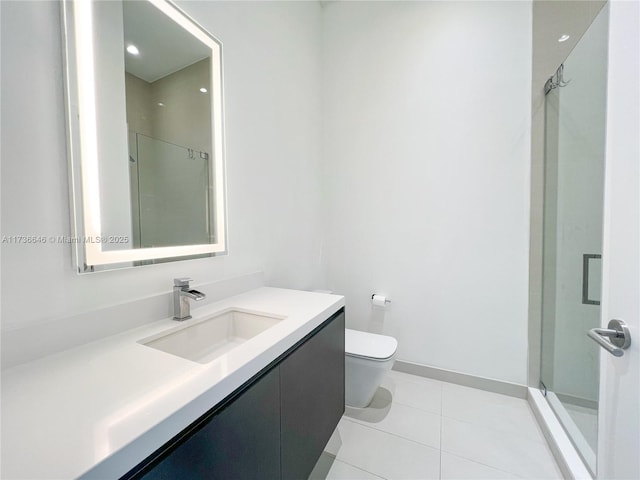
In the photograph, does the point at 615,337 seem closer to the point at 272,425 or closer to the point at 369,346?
the point at 272,425

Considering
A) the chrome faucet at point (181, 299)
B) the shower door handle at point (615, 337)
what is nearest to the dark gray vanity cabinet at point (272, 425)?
the chrome faucet at point (181, 299)

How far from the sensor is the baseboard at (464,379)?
1.84 metres

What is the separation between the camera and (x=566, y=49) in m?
1.60

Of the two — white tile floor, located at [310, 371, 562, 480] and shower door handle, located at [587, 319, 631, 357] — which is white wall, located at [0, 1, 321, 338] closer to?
white tile floor, located at [310, 371, 562, 480]

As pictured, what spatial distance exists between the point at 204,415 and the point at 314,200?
1817 millimetres

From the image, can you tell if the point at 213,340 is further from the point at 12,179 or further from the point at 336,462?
the point at 336,462

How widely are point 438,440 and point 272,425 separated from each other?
3.89 ft

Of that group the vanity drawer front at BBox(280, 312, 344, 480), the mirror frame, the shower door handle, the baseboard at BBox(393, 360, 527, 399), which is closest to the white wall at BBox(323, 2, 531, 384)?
the baseboard at BBox(393, 360, 527, 399)

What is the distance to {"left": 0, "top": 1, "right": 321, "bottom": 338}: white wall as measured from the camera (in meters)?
0.70

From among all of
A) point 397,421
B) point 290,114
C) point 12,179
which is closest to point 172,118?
point 12,179

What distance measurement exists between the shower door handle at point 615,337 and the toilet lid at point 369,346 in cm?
98

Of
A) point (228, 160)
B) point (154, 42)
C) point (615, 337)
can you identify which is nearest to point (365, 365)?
point (615, 337)

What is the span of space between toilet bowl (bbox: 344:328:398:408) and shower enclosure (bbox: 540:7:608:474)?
89 centimetres

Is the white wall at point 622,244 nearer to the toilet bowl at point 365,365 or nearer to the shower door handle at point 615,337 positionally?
the shower door handle at point 615,337
